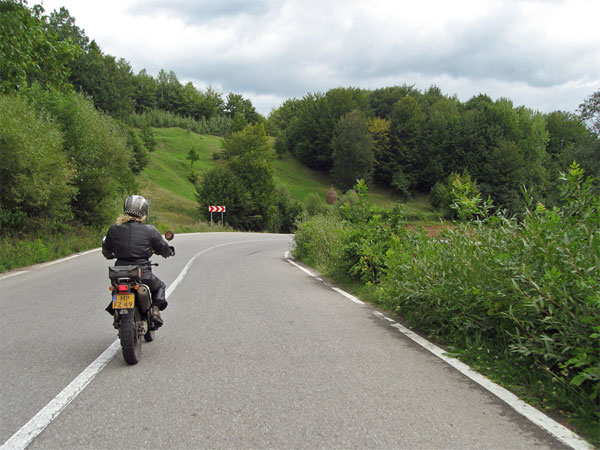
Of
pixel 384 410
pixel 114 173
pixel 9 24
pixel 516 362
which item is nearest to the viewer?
pixel 384 410

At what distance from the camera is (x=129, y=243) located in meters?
5.17

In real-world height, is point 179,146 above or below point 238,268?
above

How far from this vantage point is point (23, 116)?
16250mm

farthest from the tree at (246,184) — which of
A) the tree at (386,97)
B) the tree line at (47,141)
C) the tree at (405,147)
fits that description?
the tree at (386,97)

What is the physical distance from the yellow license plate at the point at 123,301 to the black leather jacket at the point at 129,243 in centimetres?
52

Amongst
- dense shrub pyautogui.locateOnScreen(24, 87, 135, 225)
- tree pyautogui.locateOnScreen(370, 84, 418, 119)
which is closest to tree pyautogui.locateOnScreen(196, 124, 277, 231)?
dense shrub pyautogui.locateOnScreen(24, 87, 135, 225)

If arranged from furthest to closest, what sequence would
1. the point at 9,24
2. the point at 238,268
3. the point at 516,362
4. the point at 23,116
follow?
the point at 23,116 → the point at 238,268 → the point at 9,24 → the point at 516,362

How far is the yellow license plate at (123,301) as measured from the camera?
4732 mm

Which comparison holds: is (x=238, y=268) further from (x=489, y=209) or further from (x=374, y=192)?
(x=374, y=192)

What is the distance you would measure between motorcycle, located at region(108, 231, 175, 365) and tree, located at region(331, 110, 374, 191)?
76.5 meters

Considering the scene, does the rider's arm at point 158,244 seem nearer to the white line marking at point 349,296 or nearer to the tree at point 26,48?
the white line marking at point 349,296

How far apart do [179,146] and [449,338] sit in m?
85.3

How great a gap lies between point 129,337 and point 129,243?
1.06 metres

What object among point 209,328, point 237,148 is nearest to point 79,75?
point 237,148
